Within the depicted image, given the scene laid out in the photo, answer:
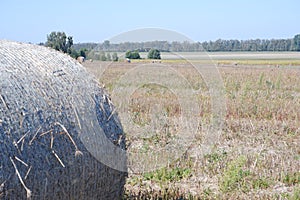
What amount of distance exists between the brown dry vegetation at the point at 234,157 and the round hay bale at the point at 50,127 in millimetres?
875

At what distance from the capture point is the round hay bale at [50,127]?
3.46 m

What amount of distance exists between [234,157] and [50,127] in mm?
4305

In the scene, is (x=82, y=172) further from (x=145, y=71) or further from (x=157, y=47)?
(x=145, y=71)

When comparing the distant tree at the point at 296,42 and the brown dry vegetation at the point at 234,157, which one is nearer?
the brown dry vegetation at the point at 234,157

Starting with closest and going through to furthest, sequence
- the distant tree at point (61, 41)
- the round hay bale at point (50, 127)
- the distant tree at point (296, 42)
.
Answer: the round hay bale at point (50, 127)
the distant tree at point (61, 41)
the distant tree at point (296, 42)

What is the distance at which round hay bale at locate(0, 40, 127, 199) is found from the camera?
3459mm

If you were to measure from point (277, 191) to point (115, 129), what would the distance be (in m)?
2.69

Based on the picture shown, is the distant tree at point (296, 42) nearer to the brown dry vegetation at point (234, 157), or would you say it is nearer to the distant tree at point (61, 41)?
the distant tree at point (61, 41)

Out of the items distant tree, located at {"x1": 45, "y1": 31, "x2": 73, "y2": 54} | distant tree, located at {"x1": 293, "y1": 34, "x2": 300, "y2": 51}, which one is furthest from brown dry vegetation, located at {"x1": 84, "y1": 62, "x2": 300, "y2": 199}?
distant tree, located at {"x1": 293, "y1": 34, "x2": 300, "y2": 51}

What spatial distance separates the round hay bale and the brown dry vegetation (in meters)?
0.87

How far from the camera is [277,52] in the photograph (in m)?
78.9

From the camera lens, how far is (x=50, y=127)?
12.3ft

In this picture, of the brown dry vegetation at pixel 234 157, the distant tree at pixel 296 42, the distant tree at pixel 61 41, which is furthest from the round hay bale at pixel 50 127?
the distant tree at pixel 296 42

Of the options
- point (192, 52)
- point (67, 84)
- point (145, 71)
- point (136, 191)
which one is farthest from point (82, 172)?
point (145, 71)
